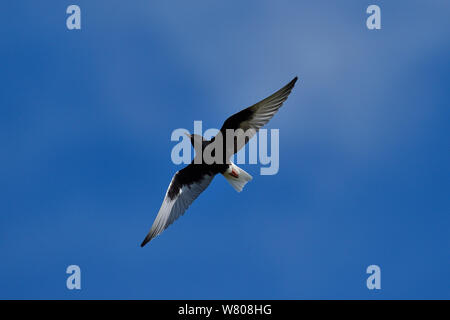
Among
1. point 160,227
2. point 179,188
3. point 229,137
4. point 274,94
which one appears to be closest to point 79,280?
point 160,227

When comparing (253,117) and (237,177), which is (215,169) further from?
(253,117)

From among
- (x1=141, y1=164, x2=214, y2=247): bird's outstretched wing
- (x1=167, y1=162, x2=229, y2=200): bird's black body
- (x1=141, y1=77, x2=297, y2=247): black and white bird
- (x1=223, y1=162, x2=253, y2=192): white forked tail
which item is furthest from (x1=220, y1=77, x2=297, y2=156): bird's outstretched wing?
(x1=141, y1=164, x2=214, y2=247): bird's outstretched wing

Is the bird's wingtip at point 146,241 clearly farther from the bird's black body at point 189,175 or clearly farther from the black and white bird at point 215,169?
the bird's black body at point 189,175

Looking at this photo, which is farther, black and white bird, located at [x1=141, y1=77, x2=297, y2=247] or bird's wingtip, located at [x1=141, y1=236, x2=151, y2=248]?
bird's wingtip, located at [x1=141, y1=236, x2=151, y2=248]

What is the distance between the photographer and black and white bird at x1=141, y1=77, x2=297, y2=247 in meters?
10.9

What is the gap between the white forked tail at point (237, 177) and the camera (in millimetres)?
11617

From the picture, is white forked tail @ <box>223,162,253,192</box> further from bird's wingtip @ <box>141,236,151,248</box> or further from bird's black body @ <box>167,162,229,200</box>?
bird's wingtip @ <box>141,236,151,248</box>

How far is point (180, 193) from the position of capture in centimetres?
1242

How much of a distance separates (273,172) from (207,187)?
287cm

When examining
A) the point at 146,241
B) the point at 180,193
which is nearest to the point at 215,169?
the point at 180,193

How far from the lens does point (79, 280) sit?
1066 centimetres

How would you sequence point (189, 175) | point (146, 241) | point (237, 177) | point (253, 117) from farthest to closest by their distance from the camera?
point (189, 175), point (146, 241), point (237, 177), point (253, 117)

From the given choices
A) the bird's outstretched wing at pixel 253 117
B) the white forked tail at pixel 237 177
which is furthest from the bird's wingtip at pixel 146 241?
the bird's outstretched wing at pixel 253 117

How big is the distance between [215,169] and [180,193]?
1.05 m
